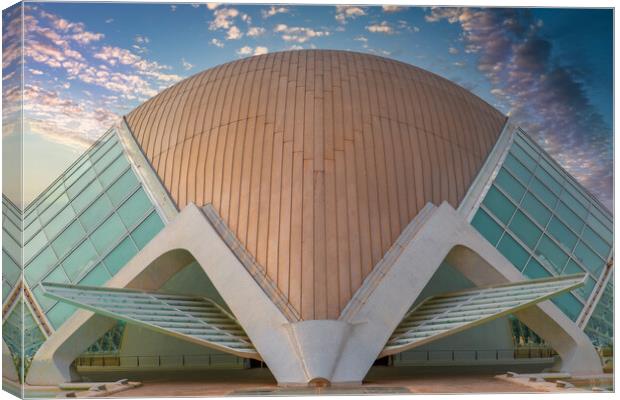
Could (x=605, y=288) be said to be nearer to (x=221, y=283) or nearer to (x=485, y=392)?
(x=485, y=392)

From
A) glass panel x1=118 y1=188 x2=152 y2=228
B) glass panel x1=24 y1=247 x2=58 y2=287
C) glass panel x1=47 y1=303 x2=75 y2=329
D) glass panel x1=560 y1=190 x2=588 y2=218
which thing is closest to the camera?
glass panel x1=47 y1=303 x2=75 y2=329

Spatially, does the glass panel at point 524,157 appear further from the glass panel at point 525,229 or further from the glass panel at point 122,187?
the glass panel at point 122,187

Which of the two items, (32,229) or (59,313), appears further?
(32,229)

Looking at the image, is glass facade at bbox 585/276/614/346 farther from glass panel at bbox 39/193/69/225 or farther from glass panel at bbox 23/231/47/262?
glass panel at bbox 39/193/69/225

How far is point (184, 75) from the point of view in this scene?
4003 centimetres

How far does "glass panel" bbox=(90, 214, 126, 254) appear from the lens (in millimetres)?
28266

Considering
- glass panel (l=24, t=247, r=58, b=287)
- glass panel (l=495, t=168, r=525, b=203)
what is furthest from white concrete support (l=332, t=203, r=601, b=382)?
glass panel (l=24, t=247, r=58, b=287)

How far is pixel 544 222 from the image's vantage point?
29609 mm

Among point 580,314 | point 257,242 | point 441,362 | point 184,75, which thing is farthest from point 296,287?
point 184,75

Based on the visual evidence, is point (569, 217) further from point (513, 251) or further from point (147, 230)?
point (147, 230)

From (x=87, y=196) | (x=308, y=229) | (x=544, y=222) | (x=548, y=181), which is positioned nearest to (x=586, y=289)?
(x=544, y=222)

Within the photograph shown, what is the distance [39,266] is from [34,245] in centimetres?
96

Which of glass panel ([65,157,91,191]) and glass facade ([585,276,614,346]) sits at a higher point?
glass panel ([65,157,91,191])

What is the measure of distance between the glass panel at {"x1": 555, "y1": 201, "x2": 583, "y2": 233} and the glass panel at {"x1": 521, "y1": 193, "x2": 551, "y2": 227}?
0.49 metres
